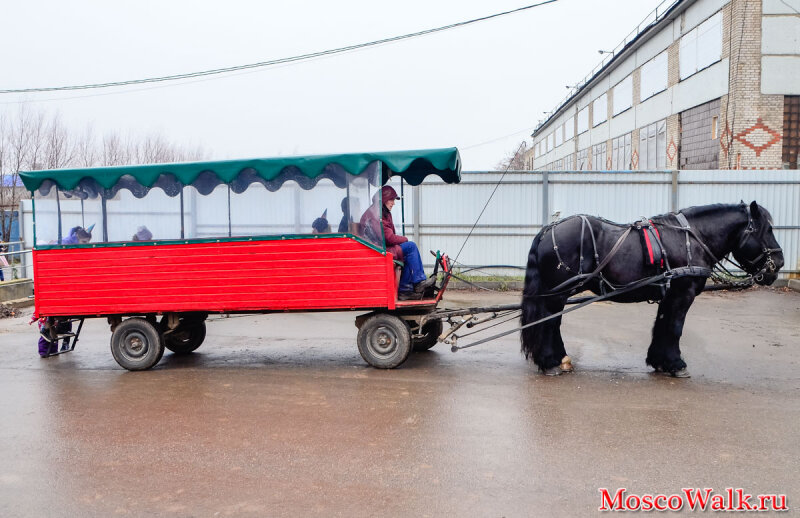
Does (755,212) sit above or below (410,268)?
above

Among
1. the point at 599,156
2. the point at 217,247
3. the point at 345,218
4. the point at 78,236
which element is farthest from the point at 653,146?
the point at 78,236

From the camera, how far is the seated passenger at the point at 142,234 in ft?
23.6

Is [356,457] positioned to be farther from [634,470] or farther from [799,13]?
[799,13]

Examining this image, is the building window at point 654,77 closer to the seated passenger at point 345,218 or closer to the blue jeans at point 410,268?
the blue jeans at point 410,268

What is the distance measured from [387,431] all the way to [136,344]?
3.82m

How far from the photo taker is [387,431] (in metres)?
5.00

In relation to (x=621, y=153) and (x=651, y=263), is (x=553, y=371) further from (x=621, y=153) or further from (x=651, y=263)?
(x=621, y=153)

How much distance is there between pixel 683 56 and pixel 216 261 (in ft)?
64.6

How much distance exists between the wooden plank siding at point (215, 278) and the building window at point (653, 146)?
19796 millimetres

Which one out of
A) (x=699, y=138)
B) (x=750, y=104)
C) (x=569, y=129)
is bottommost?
(x=699, y=138)

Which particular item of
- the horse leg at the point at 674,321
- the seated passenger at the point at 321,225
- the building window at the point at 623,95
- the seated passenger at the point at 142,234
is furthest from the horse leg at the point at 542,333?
the building window at the point at 623,95

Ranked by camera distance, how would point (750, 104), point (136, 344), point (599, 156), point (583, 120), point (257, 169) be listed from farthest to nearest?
point (583, 120) → point (599, 156) → point (750, 104) → point (136, 344) → point (257, 169)

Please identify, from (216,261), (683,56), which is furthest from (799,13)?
(216,261)

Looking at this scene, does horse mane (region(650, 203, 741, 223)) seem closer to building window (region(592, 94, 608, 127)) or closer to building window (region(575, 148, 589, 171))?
building window (region(592, 94, 608, 127))
